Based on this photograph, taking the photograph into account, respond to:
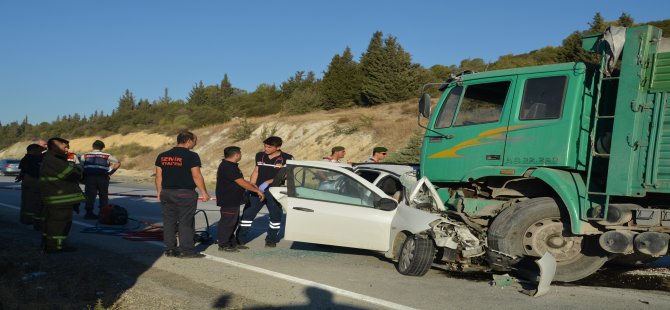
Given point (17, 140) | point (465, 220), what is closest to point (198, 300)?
point (465, 220)

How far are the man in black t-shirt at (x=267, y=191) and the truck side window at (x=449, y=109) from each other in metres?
2.64

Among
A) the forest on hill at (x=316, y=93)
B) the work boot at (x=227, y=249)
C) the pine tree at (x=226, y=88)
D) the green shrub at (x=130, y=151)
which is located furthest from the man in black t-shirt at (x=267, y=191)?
the pine tree at (x=226, y=88)

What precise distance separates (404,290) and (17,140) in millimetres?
100138

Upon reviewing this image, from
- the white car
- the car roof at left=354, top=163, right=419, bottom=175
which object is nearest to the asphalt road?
the white car

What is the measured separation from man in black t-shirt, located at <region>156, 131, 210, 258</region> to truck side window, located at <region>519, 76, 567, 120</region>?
4.32m

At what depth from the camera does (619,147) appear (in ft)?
20.0

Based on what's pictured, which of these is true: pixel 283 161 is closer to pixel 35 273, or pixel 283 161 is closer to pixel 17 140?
pixel 35 273

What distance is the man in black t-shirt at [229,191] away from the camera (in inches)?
344

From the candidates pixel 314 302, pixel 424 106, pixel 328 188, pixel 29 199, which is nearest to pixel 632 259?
pixel 424 106

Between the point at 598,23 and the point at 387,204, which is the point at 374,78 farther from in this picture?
the point at 387,204

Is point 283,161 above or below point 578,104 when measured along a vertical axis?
below

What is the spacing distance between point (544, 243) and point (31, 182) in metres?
9.44

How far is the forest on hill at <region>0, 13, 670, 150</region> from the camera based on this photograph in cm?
4547

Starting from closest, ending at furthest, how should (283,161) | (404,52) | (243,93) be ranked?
(283,161), (404,52), (243,93)
